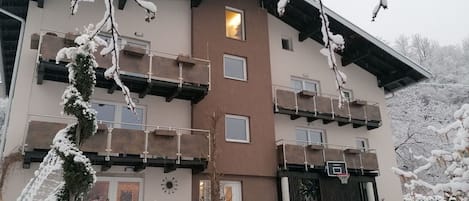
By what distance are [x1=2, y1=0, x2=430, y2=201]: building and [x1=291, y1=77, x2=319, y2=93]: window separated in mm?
45

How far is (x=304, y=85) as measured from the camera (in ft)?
55.5

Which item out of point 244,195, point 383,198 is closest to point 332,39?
point 244,195

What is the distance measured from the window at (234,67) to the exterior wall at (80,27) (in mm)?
1561

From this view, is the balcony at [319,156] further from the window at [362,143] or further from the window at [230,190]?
the window at [230,190]

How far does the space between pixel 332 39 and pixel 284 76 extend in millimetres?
13712

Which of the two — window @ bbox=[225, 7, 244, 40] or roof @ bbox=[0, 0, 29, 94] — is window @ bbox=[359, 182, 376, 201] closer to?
window @ bbox=[225, 7, 244, 40]

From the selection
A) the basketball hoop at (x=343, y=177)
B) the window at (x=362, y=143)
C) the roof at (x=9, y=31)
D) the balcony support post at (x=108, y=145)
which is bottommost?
the basketball hoop at (x=343, y=177)

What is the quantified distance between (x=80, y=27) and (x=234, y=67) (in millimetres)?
5402

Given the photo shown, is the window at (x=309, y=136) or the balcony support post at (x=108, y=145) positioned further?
the window at (x=309, y=136)

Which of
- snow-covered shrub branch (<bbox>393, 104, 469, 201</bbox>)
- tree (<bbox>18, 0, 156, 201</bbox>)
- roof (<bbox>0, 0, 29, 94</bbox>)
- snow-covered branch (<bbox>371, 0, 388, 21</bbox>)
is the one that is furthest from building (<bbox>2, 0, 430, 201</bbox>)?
snow-covered branch (<bbox>371, 0, 388, 21</bbox>)

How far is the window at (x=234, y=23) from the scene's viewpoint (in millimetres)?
15873

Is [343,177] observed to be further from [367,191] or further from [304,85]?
[304,85]

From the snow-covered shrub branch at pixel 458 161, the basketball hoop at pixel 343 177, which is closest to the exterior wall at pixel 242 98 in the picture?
the basketball hoop at pixel 343 177

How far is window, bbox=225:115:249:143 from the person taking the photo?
14.2 m
